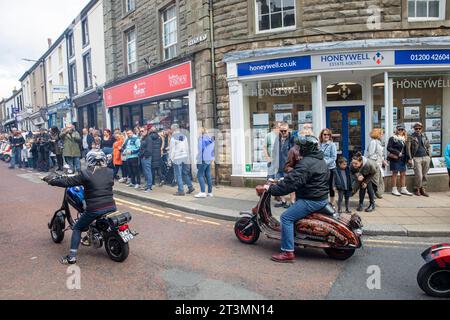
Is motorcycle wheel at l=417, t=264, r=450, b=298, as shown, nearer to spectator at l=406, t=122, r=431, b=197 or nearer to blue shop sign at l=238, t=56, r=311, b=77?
spectator at l=406, t=122, r=431, b=197

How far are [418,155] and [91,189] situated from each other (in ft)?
26.2

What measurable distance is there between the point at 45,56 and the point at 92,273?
3041 cm

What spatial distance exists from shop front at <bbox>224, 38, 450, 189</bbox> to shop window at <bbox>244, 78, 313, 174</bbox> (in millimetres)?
28

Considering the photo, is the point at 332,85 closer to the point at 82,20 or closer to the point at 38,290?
the point at 38,290

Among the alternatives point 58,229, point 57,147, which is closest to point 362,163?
→ point 58,229

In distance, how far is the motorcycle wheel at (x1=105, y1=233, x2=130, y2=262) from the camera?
16.4ft

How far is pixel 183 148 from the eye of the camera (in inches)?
387

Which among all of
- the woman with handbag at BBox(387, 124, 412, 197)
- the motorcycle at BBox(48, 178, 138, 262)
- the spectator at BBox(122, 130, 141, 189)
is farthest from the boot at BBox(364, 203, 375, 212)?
the spectator at BBox(122, 130, 141, 189)

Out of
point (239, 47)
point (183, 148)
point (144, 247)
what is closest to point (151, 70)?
point (239, 47)

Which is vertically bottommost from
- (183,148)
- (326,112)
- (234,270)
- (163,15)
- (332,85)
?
(234,270)

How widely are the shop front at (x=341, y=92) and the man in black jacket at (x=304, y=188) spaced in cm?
471

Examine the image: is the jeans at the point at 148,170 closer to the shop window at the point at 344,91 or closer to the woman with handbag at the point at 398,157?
the shop window at the point at 344,91

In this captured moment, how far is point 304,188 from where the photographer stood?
4.97 meters

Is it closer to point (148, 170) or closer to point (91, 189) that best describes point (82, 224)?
point (91, 189)
